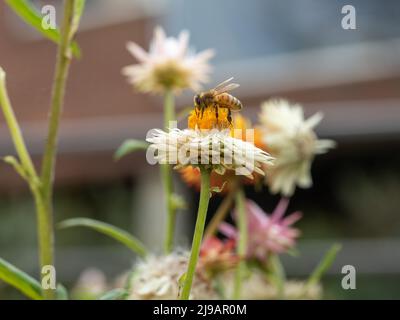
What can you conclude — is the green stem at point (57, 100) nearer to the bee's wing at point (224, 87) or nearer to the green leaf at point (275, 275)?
the bee's wing at point (224, 87)

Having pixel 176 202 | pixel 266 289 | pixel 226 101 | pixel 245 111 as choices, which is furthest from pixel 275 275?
pixel 245 111

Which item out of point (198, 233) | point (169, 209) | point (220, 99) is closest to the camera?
point (198, 233)

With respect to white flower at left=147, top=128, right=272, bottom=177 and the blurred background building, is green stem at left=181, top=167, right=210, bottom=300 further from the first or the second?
the blurred background building

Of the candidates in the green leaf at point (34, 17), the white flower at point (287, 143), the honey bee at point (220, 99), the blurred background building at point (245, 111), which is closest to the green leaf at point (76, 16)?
the green leaf at point (34, 17)

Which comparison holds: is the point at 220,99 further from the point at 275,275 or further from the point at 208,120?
the point at 275,275

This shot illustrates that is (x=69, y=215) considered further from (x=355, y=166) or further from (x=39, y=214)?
(x=39, y=214)

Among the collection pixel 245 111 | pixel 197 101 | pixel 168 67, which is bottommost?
pixel 197 101

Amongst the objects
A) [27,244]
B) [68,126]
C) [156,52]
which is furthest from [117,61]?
[156,52]
